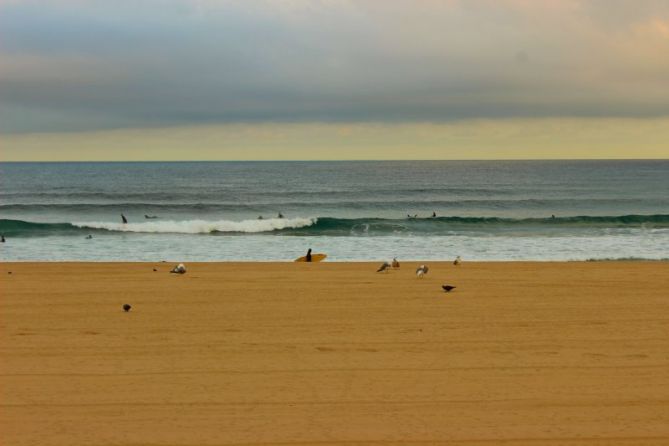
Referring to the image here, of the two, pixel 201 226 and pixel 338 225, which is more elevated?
pixel 201 226
